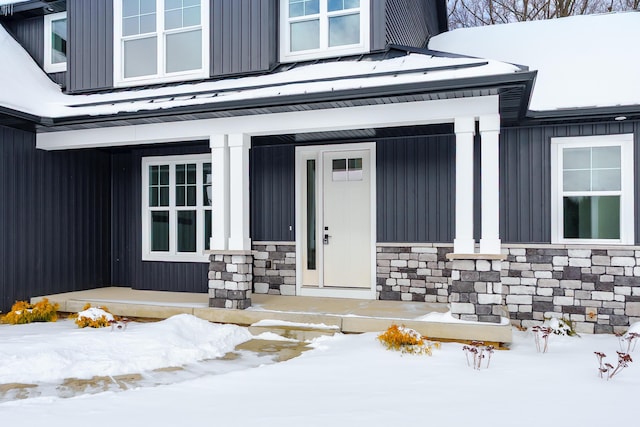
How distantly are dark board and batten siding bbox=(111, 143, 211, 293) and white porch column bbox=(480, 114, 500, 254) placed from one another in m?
4.46

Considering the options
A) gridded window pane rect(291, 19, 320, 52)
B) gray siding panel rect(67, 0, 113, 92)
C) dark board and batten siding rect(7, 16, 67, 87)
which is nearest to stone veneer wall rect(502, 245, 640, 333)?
gridded window pane rect(291, 19, 320, 52)

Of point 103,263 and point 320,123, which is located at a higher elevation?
point 320,123

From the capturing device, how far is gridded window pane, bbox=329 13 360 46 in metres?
7.23

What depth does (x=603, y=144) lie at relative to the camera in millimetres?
6770

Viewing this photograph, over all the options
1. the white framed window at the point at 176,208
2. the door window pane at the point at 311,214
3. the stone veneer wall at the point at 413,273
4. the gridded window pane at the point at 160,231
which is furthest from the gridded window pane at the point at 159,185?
the stone veneer wall at the point at 413,273

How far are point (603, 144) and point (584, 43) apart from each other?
247cm

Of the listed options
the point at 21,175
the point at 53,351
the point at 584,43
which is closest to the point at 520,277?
the point at 584,43

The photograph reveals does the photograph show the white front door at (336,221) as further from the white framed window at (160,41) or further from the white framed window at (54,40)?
the white framed window at (54,40)

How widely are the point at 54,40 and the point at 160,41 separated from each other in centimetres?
245

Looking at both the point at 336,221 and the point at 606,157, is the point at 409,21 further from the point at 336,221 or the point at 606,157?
the point at 606,157

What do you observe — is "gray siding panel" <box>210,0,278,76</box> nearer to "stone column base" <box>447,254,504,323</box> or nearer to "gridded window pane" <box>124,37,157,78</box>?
"gridded window pane" <box>124,37,157,78</box>

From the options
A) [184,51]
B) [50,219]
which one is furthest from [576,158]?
[50,219]

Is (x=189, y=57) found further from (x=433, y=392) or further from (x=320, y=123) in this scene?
(x=433, y=392)

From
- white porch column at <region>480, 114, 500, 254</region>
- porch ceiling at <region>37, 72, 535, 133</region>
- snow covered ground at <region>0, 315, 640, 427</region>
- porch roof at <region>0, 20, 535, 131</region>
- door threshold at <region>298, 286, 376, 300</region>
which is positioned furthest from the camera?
door threshold at <region>298, 286, 376, 300</region>
